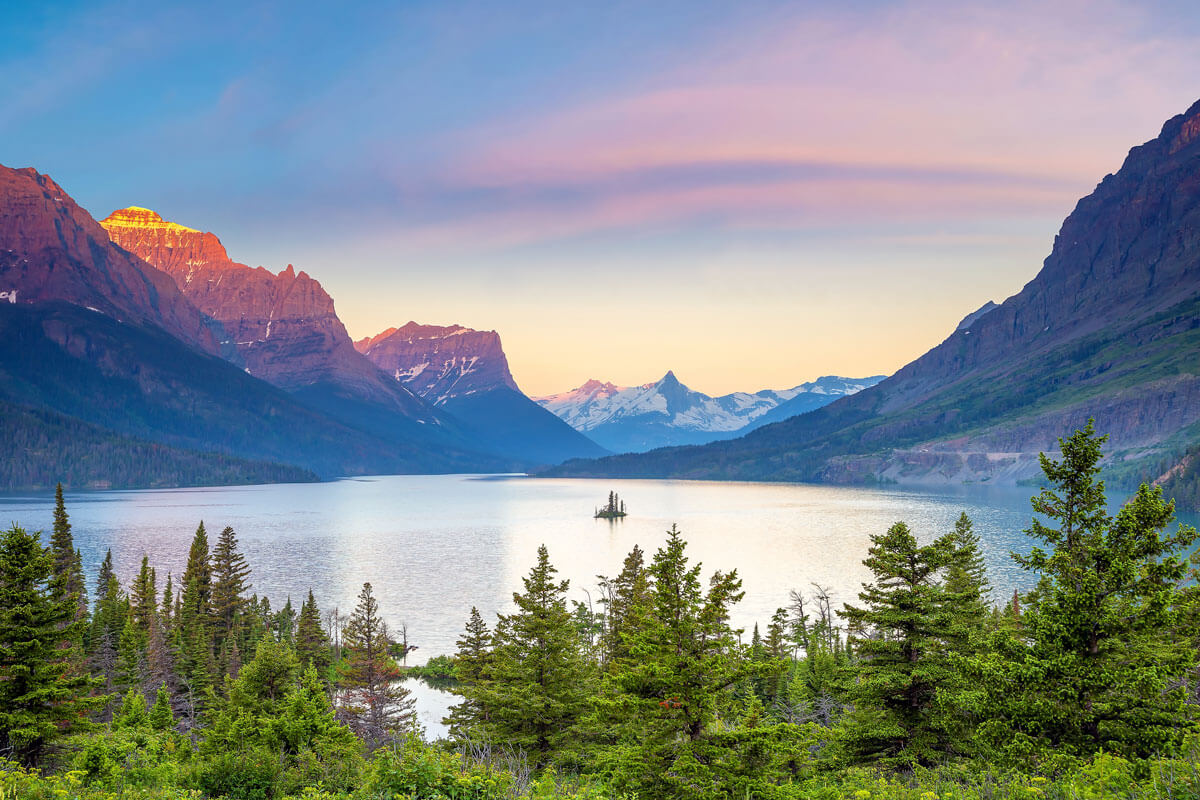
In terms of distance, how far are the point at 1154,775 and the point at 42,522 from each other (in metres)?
217

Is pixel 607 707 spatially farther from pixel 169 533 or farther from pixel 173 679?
pixel 169 533

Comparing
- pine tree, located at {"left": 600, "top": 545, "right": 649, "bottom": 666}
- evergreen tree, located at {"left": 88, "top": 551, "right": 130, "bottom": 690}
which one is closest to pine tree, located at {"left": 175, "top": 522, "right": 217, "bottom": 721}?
evergreen tree, located at {"left": 88, "top": 551, "right": 130, "bottom": 690}

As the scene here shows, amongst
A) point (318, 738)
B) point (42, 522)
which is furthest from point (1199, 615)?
point (42, 522)

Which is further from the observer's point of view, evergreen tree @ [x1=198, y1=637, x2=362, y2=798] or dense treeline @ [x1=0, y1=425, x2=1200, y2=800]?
evergreen tree @ [x1=198, y1=637, x2=362, y2=798]

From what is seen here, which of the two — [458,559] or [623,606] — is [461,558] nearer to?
[458,559]

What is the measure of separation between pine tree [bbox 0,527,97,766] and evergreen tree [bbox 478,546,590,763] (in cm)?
1602

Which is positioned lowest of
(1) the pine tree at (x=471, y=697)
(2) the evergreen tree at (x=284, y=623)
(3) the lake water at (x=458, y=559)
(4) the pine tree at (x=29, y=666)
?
(3) the lake water at (x=458, y=559)

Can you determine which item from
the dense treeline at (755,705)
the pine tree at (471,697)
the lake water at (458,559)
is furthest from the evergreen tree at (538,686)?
the lake water at (458,559)

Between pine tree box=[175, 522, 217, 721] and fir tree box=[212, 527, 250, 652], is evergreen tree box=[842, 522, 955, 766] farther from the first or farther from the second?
fir tree box=[212, 527, 250, 652]

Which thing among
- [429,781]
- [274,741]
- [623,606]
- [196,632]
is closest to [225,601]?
[196,632]

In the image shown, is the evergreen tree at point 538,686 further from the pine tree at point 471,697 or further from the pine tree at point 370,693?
the pine tree at point 370,693

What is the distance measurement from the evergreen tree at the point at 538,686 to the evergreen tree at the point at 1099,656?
18909mm

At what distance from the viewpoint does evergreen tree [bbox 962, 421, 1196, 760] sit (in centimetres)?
1900

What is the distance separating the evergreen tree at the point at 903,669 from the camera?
2562 centimetres
